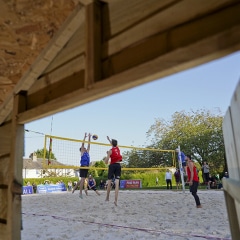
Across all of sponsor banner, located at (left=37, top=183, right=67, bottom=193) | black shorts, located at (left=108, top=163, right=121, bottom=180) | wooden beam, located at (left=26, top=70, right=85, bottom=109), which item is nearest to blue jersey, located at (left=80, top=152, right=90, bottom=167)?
black shorts, located at (left=108, top=163, right=121, bottom=180)

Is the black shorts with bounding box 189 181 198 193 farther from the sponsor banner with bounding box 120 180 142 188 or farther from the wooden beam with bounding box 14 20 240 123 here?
the sponsor banner with bounding box 120 180 142 188

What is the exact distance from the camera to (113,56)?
1578 millimetres

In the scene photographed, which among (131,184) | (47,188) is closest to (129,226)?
(47,188)

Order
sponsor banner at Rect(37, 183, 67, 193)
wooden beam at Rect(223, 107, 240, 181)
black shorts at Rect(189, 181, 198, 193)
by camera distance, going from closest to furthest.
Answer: wooden beam at Rect(223, 107, 240, 181) → black shorts at Rect(189, 181, 198, 193) → sponsor banner at Rect(37, 183, 67, 193)

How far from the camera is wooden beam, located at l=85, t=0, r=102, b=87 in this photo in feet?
5.32

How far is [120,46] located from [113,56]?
0.22 ft

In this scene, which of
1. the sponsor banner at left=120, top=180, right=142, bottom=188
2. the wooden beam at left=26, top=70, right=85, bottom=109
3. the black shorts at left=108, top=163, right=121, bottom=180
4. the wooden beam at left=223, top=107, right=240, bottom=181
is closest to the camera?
the wooden beam at left=223, top=107, right=240, bottom=181

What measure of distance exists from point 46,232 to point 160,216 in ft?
6.49

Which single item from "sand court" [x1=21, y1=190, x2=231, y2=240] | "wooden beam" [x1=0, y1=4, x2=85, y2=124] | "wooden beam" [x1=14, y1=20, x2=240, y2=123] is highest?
"wooden beam" [x1=0, y1=4, x2=85, y2=124]

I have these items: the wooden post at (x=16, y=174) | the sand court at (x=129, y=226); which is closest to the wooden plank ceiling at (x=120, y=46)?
the wooden post at (x=16, y=174)

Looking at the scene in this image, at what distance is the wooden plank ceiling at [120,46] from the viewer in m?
1.12

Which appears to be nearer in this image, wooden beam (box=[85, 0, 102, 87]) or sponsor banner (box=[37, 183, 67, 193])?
wooden beam (box=[85, 0, 102, 87])

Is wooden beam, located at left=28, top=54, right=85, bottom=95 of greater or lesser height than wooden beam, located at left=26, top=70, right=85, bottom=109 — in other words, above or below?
above

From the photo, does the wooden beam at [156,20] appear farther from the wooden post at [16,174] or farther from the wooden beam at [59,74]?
the wooden post at [16,174]
